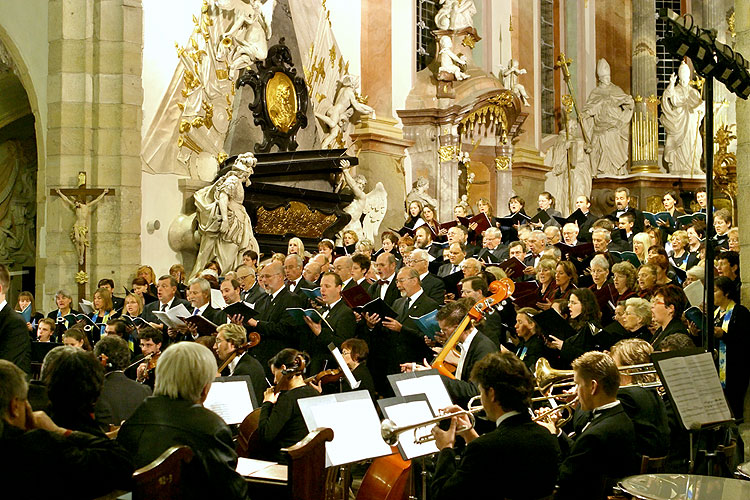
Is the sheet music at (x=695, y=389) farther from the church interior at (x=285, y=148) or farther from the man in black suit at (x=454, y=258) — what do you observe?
the man in black suit at (x=454, y=258)

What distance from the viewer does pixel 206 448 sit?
371 cm

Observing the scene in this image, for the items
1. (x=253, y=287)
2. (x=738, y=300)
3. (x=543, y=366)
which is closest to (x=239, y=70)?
(x=253, y=287)

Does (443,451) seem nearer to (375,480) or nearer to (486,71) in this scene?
(375,480)

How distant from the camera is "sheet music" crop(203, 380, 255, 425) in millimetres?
5660

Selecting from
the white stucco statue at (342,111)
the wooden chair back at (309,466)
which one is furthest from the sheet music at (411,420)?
the white stucco statue at (342,111)

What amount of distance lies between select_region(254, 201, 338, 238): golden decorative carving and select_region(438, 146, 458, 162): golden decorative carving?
3383mm

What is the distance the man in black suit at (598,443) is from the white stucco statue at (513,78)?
605 inches

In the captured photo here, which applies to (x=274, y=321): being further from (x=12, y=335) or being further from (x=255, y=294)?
(x=12, y=335)

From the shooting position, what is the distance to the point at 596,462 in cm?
429

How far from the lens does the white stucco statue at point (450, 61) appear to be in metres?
18.3

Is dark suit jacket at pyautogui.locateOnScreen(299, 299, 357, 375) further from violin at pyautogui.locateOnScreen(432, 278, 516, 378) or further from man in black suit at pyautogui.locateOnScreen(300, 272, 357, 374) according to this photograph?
violin at pyautogui.locateOnScreen(432, 278, 516, 378)

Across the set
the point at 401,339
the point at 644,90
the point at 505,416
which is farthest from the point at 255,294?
the point at 644,90

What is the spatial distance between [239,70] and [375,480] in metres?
9.87

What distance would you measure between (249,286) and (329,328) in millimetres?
1828
